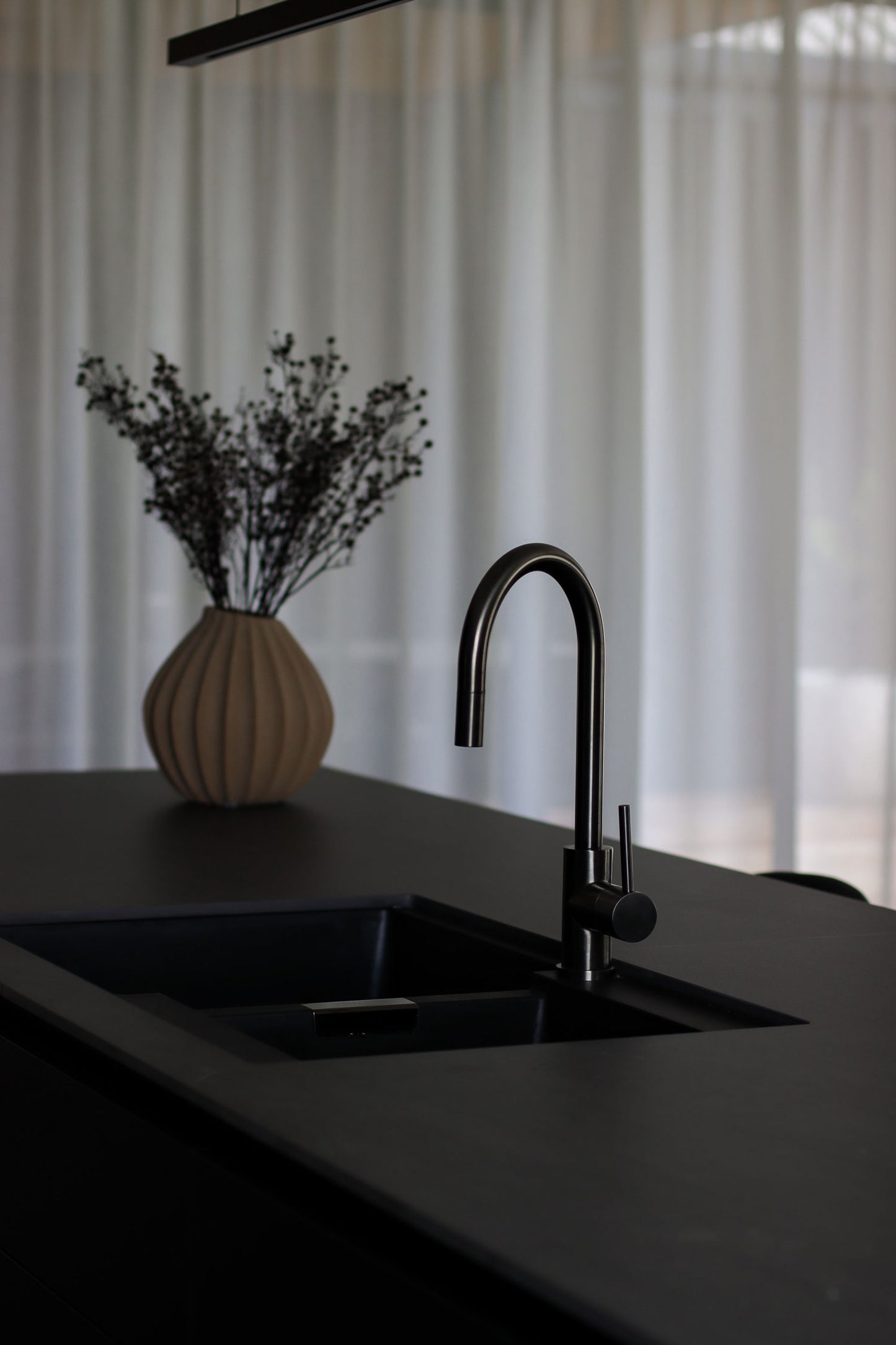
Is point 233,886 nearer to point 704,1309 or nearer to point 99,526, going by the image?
point 704,1309

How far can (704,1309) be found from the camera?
0.71m

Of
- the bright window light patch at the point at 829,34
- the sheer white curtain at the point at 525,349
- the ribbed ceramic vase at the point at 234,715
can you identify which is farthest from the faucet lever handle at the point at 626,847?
the bright window light patch at the point at 829,34

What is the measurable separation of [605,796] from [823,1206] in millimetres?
3849

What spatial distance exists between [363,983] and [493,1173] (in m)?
0.82

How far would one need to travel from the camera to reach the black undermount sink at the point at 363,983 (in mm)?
1322

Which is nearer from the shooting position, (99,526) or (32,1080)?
(32,1080)

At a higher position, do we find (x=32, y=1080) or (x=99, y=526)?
(x=99, y=526)

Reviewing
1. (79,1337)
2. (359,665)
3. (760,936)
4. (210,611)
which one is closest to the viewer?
(79,1337)

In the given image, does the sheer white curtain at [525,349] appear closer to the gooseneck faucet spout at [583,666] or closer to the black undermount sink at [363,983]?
the black undermount sink at [363,983]

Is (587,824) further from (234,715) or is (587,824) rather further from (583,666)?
(234,715)

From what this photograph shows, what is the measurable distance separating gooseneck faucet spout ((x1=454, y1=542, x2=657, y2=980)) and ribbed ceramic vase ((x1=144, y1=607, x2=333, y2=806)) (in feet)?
3.16

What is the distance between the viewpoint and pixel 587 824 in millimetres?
1373

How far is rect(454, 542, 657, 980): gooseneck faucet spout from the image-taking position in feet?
4.37

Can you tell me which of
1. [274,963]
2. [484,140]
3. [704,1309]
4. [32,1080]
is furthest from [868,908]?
[484,140]
